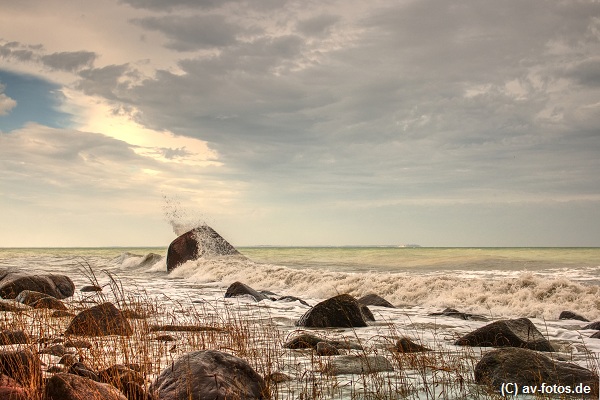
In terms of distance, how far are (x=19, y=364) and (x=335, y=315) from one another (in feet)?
25.6

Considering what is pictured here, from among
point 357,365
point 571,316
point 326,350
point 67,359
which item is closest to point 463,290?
point 571,316

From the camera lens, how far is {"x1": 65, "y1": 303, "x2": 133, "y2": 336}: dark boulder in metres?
9.74

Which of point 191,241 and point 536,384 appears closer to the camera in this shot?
point 536,384

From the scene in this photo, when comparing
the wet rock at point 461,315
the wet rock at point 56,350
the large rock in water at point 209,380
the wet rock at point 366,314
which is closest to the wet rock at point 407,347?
the large rock in water at point 209,380

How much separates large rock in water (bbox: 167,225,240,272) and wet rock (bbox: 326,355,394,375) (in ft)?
88.5

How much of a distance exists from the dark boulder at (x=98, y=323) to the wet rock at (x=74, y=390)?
4.56 meters

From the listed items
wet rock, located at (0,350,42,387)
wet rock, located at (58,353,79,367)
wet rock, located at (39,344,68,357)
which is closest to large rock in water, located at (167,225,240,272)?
wet rock, located at (39,344,68,357)

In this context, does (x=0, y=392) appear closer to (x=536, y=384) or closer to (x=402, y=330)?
(x=536, y=384)

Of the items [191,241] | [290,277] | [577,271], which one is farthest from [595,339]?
[191,241]

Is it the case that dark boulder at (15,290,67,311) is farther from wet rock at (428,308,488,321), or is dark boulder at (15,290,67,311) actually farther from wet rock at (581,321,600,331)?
wet rock at (581,321,600,331)

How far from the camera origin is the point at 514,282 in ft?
60.8

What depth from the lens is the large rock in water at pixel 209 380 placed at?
5316 millimetres

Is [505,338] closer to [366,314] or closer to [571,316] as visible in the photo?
[366,314]

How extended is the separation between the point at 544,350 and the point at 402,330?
11.0 ft
